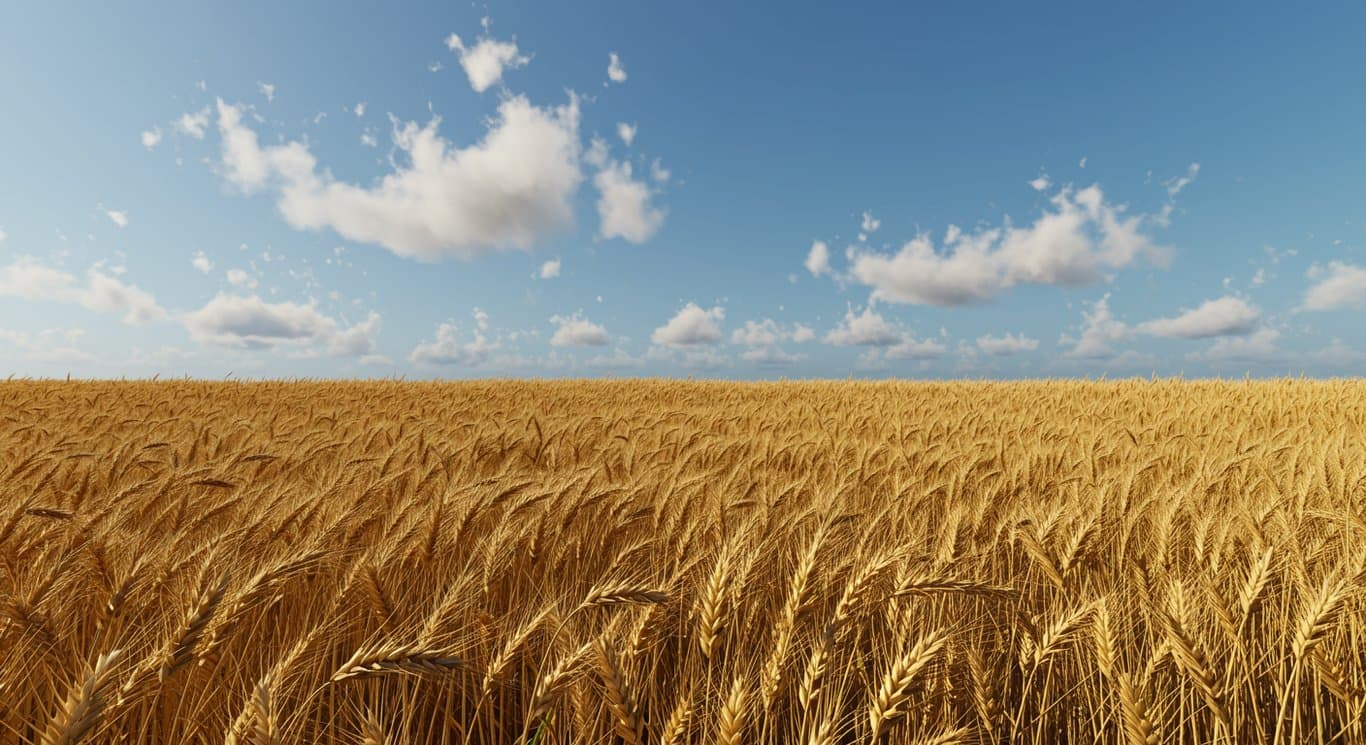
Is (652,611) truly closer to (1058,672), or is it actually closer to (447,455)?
(1058,672)

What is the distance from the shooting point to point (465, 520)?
210cm

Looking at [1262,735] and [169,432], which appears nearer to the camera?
[1262,735]

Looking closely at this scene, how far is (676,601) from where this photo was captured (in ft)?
6.31

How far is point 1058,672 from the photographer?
1712 millimetres

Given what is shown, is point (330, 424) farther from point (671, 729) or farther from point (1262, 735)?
point (1262, 735)

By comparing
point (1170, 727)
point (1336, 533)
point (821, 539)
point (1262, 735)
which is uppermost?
point (821, 539)

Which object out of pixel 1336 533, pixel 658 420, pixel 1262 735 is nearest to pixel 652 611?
pixel 1262 735

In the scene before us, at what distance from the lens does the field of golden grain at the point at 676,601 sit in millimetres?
1272

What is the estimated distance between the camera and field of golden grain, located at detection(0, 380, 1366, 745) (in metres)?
1.27

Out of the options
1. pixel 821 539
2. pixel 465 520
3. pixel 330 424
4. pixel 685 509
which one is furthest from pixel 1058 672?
pixel 330 424

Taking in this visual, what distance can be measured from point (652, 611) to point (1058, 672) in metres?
1.18

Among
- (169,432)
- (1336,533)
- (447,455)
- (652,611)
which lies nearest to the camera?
(652,611)

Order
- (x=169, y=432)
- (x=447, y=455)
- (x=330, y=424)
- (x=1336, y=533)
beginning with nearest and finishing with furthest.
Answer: (x=1336, y=533), (x=447, y=455), (x=169, y=432), (x=330, y=424)

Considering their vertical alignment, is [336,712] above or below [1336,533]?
below
